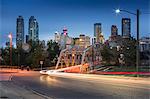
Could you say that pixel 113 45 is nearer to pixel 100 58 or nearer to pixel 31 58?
pixel 100 58

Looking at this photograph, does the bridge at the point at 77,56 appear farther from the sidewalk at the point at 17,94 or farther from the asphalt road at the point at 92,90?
the sidewalk at the point at 17,94

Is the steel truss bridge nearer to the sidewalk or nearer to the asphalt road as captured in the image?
the asphalt road

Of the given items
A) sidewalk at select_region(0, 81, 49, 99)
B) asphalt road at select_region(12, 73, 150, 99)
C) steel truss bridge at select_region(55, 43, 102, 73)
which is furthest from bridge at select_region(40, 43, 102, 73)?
sidewalk at select_region(0, 81, 49, 99)

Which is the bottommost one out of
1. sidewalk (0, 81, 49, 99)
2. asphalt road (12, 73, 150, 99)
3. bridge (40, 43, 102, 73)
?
asphalt road (12, 73, 150, 99)

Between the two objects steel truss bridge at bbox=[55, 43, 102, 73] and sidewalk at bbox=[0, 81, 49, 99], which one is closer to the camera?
sidewalk at bbox=[0, 81, 49, 99]

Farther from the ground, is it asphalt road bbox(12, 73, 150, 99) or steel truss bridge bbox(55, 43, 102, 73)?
steel truss bridge bbox(55, 43, 102, 73)

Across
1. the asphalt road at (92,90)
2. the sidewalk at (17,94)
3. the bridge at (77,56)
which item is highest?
the bridge at (77,56)

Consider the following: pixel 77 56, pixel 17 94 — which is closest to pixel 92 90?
pixel 17 94

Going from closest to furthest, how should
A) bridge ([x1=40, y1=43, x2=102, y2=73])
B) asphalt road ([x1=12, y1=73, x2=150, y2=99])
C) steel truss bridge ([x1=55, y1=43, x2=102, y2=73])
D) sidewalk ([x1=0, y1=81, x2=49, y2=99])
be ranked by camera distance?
sidewalk ([x1=0, y1=81, x2=49, y2=99]) → asphalt road ([x1=12, y1=73, x2=150, y2=99]) → bridge ([x1=40, y1=43, x2=102, y2=73]) → steel truss bridge ([x1=55, y1=43, x2=102, y2=73])

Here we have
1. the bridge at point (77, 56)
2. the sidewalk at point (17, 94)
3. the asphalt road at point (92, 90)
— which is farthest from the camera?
the bridge at point (77, 56)

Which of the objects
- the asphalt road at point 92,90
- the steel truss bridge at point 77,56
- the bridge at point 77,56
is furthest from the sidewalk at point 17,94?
the steel truss bridge at point 77,56

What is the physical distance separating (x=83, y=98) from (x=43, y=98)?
2.16 metres

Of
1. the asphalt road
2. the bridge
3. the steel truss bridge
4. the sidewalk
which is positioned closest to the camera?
the sidewalk

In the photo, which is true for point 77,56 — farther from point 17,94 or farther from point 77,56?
point 17,94
